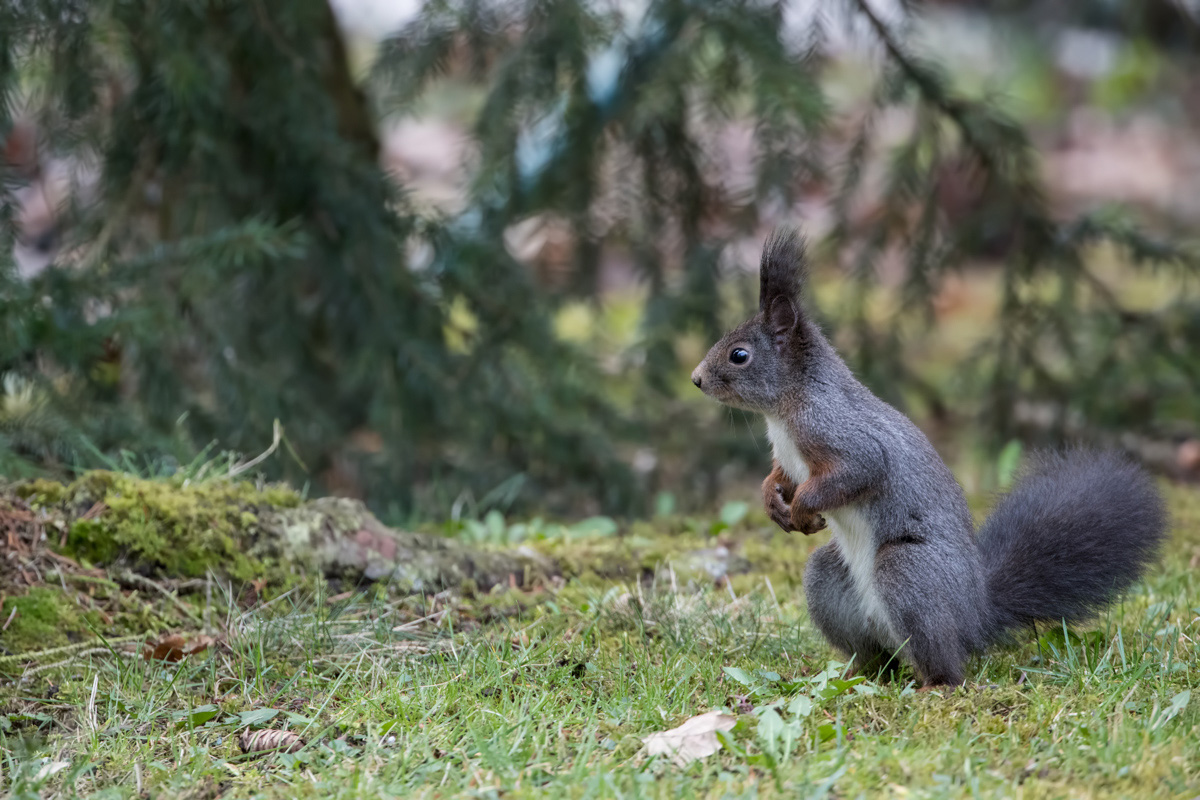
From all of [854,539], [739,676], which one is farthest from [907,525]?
[739,676]

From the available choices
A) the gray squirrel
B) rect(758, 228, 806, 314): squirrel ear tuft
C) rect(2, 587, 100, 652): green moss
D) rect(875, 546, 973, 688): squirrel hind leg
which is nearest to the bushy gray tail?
the gray squirrel

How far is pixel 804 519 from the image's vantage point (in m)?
2.45

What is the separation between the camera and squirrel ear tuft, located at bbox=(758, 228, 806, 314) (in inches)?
101

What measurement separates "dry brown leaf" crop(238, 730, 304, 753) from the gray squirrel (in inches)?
41.4

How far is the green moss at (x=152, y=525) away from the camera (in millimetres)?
2812

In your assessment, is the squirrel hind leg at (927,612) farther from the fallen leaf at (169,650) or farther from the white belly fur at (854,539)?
the fallen leaf at (169,650)

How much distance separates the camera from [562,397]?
4.15 m

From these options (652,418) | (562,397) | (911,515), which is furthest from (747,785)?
(652,418)

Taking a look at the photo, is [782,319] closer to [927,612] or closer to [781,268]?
[781,268]

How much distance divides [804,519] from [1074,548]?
0.55 m

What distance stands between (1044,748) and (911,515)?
1.99 ft

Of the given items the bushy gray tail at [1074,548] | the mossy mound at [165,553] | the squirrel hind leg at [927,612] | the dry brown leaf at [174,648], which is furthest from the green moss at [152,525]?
the bushy gray tail at [1074,548]

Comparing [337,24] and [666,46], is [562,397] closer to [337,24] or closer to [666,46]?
[666,46]

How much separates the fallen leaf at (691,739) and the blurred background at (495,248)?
4.45 feet
